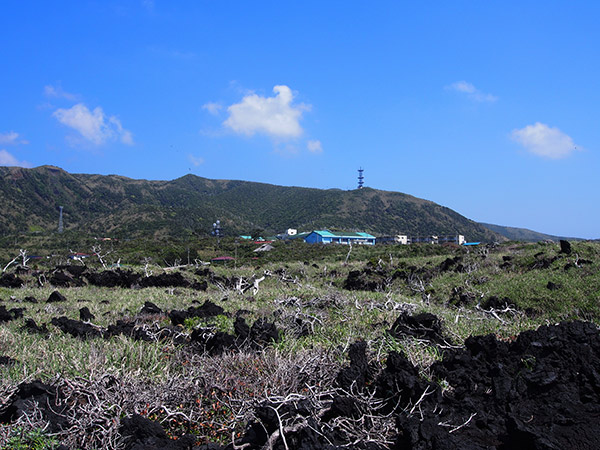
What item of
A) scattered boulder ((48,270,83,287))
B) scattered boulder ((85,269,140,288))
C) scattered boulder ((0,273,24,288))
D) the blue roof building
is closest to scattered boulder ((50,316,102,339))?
scattered boulder ((85,269,140,288))

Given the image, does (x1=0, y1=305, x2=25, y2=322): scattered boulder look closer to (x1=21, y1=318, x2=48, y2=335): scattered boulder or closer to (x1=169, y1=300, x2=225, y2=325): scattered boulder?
(x1=21, y1=318, x2=48, y2=335): scattered boulder

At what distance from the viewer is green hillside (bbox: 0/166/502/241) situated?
7231cm

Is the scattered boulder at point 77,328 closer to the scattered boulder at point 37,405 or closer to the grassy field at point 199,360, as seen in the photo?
the grassy field at point 199,360

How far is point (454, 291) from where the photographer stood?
13.0 meters

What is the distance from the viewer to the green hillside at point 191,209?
72.3 metres

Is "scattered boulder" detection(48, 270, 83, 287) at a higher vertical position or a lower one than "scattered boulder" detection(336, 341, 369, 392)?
lower

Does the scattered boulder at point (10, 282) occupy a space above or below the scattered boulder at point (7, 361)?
below

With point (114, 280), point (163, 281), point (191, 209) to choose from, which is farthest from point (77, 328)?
point (191, 209)

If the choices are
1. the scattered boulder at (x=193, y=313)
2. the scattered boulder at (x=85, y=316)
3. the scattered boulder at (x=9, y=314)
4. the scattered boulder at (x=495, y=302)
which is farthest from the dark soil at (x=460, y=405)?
the scattered boulder at (x=495, y=302)

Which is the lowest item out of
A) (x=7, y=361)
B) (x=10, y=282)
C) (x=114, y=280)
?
(x=10, y=282)

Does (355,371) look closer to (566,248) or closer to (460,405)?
(460,405)

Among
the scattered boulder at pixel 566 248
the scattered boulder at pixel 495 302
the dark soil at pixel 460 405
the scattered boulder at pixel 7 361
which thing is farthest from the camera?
the scattered boulder at pixel 566 248

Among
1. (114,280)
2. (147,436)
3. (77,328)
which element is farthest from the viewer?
(114,280)

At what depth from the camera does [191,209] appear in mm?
92375
